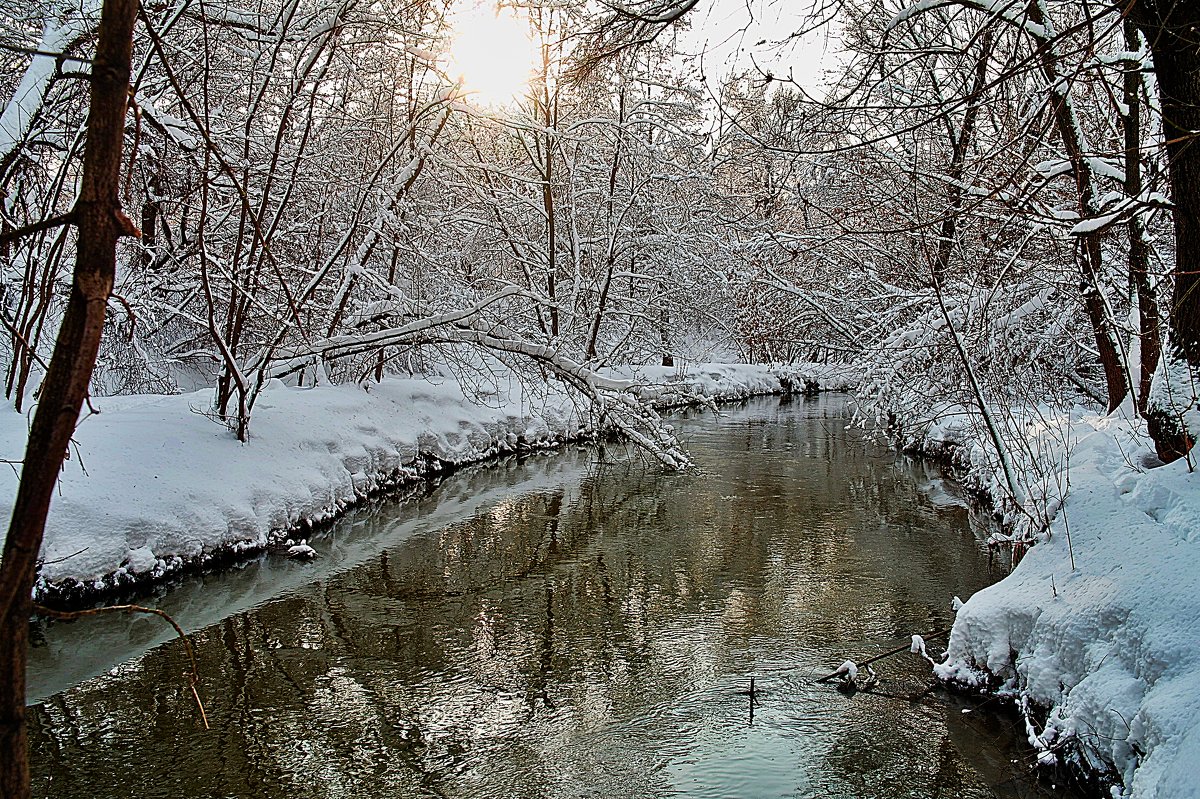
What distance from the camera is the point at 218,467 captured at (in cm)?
1015

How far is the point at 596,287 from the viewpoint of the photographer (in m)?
18.8

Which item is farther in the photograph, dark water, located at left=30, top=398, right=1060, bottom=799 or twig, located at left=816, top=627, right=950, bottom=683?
twig, located at left=816, top=627, right=950, bottom=683

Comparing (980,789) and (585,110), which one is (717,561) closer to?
(980,789)

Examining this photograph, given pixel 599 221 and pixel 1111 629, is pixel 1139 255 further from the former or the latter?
pixel 599 221

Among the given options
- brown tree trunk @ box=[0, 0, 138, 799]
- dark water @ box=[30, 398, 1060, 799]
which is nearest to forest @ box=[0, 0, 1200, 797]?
brown tree trunk @ box=[0, 0, 138, 799]

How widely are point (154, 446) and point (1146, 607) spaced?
991cm

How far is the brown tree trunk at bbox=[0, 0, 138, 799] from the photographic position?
120 cm

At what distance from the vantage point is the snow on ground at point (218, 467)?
26.7 feet

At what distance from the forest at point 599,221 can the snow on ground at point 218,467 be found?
0.20 metres

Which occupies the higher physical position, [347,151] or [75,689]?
[347,151]

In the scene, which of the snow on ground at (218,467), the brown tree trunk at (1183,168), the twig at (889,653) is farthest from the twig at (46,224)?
the twig at (889,653)

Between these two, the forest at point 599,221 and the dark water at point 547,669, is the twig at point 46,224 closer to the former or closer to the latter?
the forest at point 599,221

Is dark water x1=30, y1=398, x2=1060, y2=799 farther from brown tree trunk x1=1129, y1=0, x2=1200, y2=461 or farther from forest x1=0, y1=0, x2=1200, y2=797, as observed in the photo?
brown tree trunk x1=1129, y1=0, x2=1200, y2=461

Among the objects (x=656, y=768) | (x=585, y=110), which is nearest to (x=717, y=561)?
(x=656, y=768)
